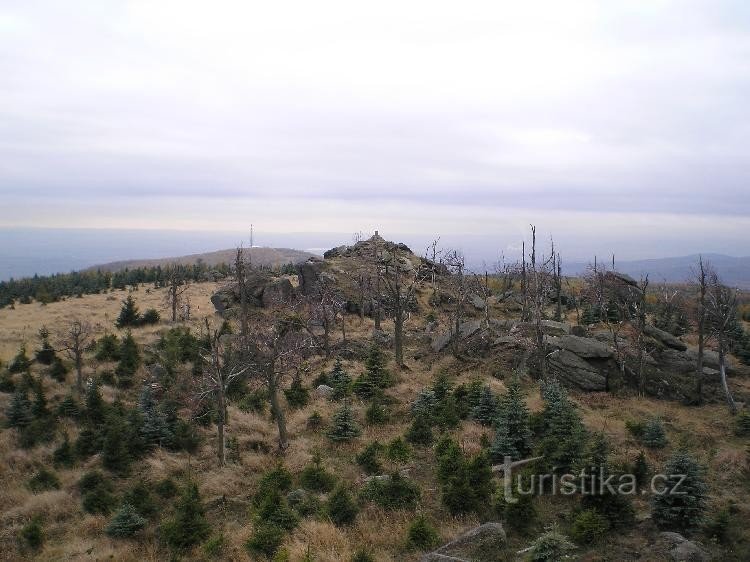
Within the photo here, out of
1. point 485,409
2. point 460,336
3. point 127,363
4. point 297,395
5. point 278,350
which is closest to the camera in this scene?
point 278,350

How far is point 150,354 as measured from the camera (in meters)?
28.1

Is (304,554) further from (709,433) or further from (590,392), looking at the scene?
(590,392)

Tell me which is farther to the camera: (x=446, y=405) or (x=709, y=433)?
(x=446, y=405)

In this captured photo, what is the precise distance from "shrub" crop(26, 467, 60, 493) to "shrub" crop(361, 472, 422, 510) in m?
11.6

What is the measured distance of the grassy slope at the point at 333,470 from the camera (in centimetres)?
1159

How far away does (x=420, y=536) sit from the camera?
Result: 10.9 meters

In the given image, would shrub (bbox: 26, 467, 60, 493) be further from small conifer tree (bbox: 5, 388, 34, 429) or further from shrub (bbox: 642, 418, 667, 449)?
shrub (bbox: 642, 418, 667, 449)

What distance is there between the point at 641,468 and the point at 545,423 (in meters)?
4.47

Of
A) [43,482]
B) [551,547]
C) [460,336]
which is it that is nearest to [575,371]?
[460,336]

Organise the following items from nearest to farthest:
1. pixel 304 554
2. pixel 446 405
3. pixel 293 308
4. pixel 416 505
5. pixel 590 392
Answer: pixel 304 554
pixel 416 505
pixel 446 405
pixel 590 392
pixel 293 308

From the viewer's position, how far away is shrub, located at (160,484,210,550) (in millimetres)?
12156

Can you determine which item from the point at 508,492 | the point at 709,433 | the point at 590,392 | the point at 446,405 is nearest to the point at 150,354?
the point at 446,405

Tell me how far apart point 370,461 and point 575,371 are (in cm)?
1450

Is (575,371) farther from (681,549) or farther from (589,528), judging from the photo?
(681,549)
